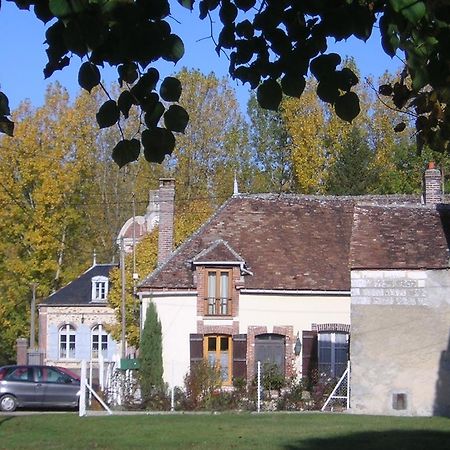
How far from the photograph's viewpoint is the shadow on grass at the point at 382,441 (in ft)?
53.4

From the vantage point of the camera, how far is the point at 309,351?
3316cm

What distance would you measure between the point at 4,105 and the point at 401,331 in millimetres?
19874

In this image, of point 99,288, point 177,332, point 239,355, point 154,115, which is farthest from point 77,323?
point 154,115

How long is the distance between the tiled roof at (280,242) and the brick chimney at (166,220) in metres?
1.69

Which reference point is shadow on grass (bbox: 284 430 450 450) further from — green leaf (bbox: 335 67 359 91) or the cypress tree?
the cypress tree

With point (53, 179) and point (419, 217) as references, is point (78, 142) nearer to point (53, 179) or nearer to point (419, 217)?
point (53, 179)

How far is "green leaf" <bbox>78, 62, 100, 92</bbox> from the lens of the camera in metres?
4.98

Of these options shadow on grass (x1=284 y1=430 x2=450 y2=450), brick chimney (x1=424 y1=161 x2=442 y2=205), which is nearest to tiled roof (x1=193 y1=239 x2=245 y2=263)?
brick chimney (x1=424 y1=161 x2=442 y2=205)

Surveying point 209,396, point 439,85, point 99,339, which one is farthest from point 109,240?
point 439,85

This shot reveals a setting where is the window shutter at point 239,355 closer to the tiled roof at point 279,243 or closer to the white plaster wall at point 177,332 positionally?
the white plaster wall at point 177,332

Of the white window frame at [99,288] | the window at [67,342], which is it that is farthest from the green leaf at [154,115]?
the window at [67,342]

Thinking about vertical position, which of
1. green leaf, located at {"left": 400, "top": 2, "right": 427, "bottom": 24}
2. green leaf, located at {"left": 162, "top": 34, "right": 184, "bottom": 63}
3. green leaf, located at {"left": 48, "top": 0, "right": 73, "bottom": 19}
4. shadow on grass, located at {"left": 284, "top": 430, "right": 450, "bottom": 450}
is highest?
green leaf, located at {"left": 400, "top": 2, "right": 427, "bottom": 24}

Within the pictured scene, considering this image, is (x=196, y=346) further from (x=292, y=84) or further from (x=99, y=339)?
(x=292, y=84)

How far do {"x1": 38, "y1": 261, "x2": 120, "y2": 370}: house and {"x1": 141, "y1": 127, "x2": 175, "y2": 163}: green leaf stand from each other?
153 feet
